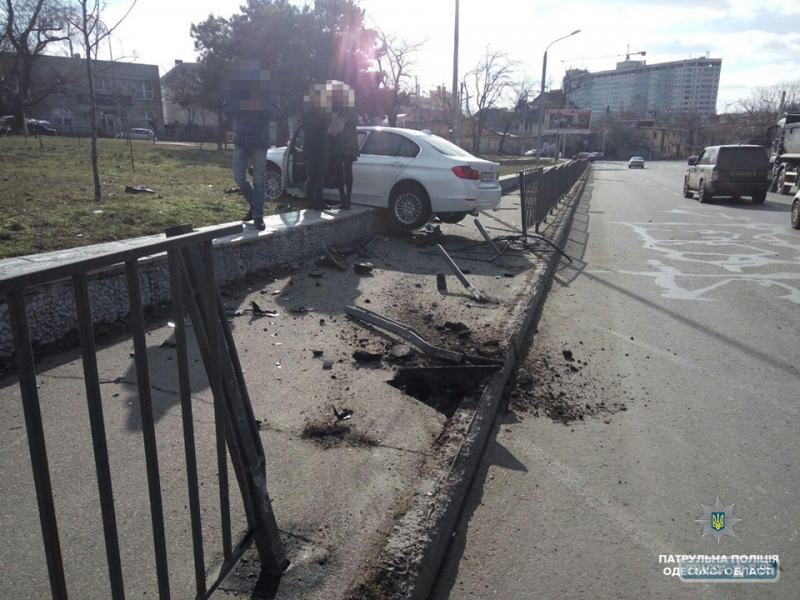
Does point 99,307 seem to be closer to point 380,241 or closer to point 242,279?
point 242,279

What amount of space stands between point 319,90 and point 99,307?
551 cm

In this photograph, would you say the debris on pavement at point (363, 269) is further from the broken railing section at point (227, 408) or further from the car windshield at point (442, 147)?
the broken railing section at point (227, 408)

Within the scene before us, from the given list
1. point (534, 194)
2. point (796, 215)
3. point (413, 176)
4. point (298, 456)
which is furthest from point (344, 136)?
point (796, 215)

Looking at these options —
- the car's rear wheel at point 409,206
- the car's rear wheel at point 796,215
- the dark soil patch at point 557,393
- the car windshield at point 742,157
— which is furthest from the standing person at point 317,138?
the car windshield at point 742,157

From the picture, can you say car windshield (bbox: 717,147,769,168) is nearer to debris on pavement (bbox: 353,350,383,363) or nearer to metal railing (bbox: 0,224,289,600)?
debris on pavement (bbox: 353,350,383,363)

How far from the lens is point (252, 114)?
7.22m

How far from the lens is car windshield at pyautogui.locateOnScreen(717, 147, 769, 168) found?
1912cm

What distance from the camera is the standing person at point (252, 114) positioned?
7109 millimetres

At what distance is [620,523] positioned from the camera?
115 inches

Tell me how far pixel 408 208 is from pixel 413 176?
20.6 inches

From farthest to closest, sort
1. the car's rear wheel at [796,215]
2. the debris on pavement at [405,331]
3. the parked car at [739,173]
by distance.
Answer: the parked car at [739,173] < the car's rear wheel at [796,215] < the debris on pavement at [405,331]

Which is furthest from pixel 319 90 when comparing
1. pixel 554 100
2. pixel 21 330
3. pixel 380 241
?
pixel 554 100

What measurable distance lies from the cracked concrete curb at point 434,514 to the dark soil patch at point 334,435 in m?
0.49

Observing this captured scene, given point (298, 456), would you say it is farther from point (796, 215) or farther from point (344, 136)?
point (796, 215)
